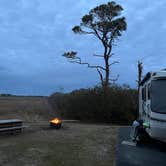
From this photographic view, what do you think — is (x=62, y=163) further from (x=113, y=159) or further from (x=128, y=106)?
(x=128, y=106)

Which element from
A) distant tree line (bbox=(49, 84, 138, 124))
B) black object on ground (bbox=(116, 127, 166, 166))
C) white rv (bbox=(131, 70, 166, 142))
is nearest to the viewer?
black object on ground (bbox=(116, 127, 166, 166))

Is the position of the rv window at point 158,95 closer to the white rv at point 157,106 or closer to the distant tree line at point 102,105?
the white rv at point 157,106

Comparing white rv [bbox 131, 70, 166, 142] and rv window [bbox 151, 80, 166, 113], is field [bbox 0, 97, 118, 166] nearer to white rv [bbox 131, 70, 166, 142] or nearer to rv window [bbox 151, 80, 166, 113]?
white rv [bbox 131, 70, 166, 142]

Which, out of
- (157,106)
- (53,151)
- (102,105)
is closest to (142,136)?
(157,106)

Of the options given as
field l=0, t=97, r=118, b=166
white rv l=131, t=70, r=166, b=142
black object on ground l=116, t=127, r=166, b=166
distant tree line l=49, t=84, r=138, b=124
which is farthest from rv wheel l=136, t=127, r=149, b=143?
distant tree line l=49, t=84, r=138, b=124

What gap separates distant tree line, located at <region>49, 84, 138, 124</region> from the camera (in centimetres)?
2900

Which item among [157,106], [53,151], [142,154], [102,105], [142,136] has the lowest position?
[142,154]

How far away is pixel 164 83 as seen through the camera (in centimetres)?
1088

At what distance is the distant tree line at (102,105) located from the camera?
29.0 meters

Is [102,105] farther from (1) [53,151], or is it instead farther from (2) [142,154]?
(1) [53,151]

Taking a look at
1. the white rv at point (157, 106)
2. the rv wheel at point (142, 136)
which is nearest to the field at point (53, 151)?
the rv wheel at point (142, 136)

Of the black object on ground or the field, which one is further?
the black object on ground

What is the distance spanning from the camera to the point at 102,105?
2895cm

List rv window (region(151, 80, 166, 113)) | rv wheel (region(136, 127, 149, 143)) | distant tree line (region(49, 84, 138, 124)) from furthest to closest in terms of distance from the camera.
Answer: distant tree line (region(49, 84, 138, 124)) → rv wheel (region(136, 127, 149, 143)) → rv window (region(151, 80, 166, 113))
